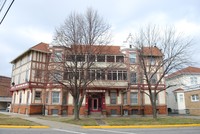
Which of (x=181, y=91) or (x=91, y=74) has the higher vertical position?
(x=91, y=74)

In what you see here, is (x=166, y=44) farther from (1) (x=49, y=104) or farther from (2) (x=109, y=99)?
(1) (x=49, y=104)

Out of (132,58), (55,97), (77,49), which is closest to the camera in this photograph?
(77,49)

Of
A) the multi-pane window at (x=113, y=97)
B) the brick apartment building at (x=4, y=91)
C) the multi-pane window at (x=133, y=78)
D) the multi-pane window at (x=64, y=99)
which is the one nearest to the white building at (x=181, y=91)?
the multi-pane window at (x=133, y=78)

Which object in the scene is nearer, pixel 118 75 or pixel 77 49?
pixel 77 49

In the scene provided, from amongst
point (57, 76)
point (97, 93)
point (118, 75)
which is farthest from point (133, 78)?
point (57, 76)

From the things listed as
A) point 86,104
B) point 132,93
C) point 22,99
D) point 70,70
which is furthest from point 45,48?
point 132,93

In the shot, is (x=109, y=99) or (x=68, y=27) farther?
(x=109, y=99)

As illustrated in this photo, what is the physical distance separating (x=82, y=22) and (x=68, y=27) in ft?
5.32

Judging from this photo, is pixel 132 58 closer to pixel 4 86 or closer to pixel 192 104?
pixel 192 104

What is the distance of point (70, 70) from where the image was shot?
71.6ft

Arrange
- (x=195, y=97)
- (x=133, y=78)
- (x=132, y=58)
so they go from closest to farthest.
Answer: (x=133, y=78) < (x=132, y=58) < (x=195, y=97)

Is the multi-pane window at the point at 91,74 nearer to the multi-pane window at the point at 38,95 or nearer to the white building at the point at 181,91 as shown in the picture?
the multi-pane window at the point at 38,95

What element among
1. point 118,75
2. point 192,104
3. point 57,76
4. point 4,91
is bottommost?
point 192,104

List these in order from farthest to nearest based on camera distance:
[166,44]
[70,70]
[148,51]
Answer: [148,51]
[166,44]
[70,70]
